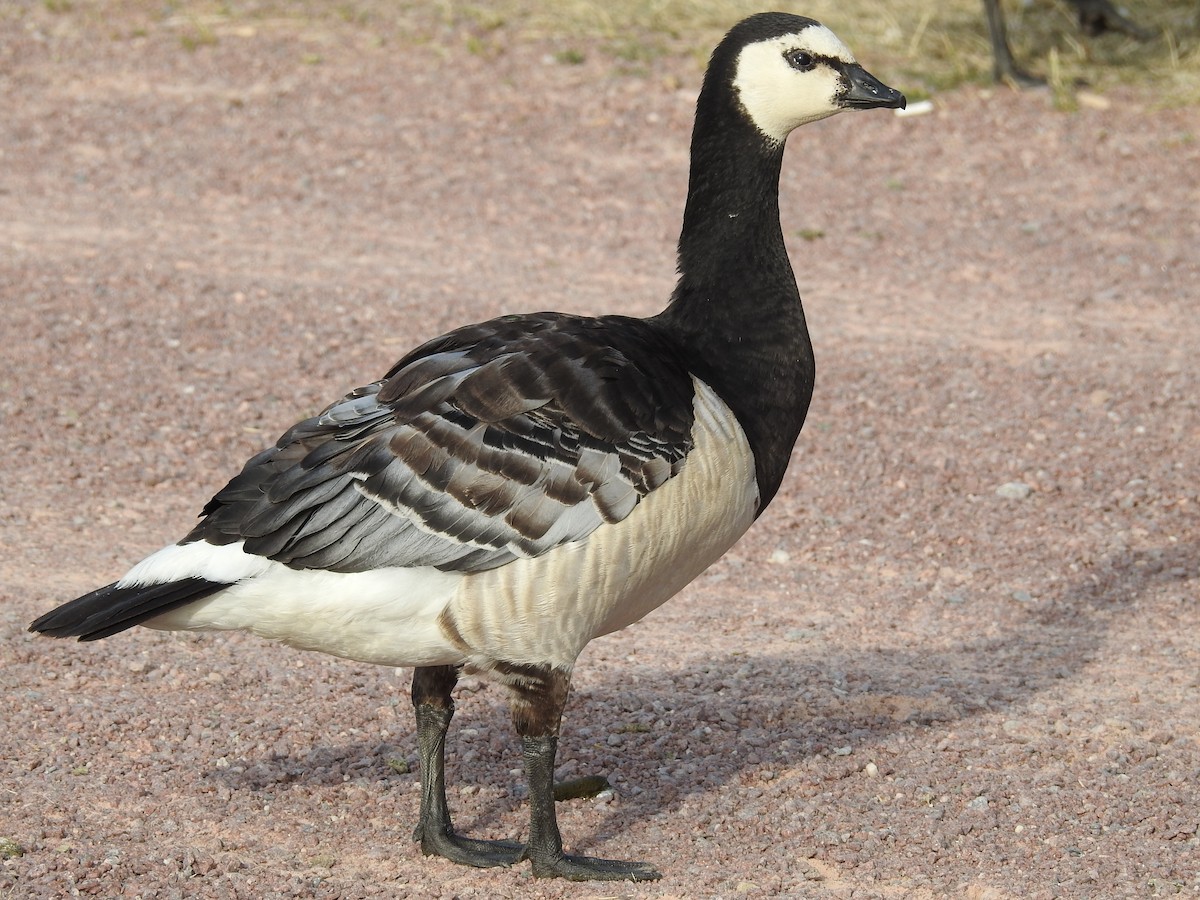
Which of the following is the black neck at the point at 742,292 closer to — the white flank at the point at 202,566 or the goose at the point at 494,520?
the goose at the point at 494,520

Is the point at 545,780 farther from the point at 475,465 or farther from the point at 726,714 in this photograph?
the point at 726,714

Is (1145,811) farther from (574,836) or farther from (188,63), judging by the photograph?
(188,63)

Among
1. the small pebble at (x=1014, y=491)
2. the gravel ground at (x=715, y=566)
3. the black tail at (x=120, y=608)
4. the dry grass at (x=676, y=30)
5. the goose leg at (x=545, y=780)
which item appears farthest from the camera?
the dry grass at (x=676, y=30)

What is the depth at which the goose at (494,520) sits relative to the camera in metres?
4.53

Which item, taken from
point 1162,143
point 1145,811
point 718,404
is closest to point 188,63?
point 1162,143

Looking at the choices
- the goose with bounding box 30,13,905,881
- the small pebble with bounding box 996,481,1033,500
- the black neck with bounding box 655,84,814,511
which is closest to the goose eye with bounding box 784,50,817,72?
the black neck with bounding box 655,84,814,511

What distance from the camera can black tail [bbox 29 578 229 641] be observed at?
4.41 m

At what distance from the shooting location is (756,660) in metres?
6.63

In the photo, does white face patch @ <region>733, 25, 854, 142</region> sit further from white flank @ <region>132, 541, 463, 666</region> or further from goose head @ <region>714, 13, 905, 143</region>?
white flank @ <region>132, 541, 463, 666</region>

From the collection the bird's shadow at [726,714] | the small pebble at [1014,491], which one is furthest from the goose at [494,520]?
the small pebble at [1014,491]

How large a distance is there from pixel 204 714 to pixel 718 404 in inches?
97.4

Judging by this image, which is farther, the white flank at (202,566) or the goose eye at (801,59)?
the goose eye at (801,59)

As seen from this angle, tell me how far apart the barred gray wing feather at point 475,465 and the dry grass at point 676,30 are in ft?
33.5

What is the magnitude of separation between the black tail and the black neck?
1.80 meters
